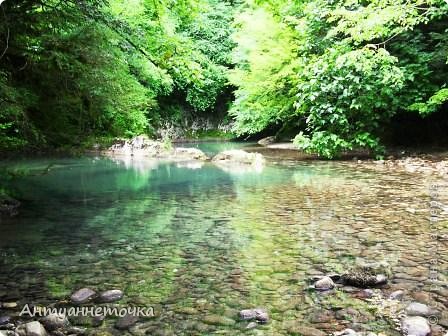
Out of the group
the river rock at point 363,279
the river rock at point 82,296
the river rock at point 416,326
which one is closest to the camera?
the river rock at point 416,326

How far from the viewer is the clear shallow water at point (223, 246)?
350 centimetres

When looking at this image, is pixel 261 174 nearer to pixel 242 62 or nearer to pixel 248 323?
pixel 248 323

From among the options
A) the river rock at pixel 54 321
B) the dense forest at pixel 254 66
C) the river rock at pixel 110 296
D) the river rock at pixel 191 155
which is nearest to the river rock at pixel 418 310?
the river rock at pixel 110 296

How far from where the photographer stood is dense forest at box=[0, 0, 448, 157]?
267 inches

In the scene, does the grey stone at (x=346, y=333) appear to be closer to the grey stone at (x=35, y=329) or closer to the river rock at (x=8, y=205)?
the grey stone at (x=35, y=329)

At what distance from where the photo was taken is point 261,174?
12000 mm

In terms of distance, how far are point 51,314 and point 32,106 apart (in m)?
4.80

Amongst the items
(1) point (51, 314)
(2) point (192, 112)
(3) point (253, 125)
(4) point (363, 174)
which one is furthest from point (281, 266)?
(2) point (192, 112)

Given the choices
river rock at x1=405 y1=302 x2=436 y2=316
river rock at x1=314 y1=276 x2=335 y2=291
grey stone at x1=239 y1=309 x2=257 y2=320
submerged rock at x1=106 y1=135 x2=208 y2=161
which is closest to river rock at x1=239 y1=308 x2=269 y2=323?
grey stone at x1=239 y1=309 x2=257 y2=320

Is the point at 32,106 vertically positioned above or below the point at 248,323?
above

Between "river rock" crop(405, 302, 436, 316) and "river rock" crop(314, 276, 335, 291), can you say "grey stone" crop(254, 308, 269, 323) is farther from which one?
"river rock" crop(405, 302, 436, 316)

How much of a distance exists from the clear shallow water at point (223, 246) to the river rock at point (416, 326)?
109 mm

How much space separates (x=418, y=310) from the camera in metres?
3.25

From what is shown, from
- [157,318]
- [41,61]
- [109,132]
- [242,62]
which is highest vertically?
[242,62]
